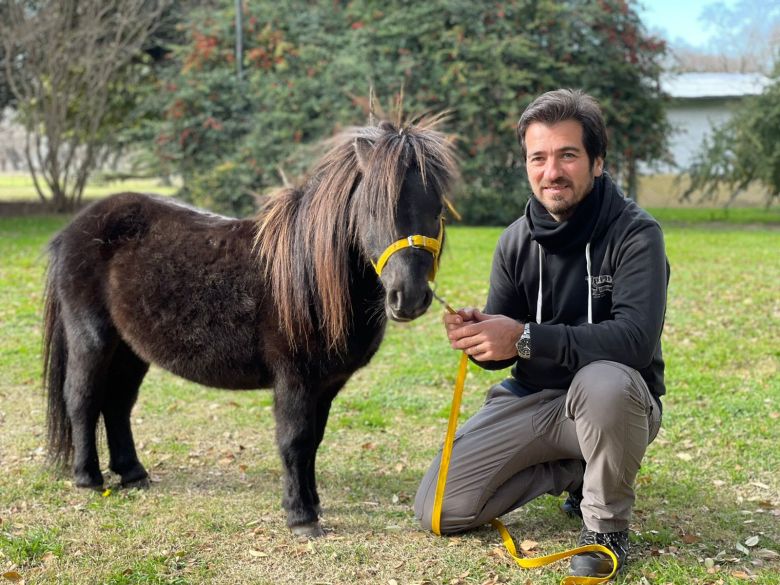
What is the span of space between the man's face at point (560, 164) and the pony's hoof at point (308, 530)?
6.06ft

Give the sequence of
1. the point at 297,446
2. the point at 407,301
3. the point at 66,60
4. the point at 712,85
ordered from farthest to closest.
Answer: the point at 712,85, the point at 66,60, the point at 297,446, the point at 407,301

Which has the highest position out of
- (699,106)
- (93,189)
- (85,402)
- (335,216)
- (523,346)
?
(699,106)

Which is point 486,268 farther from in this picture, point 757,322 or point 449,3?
point 449,3

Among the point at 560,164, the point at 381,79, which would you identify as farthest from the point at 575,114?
the point at 381,79

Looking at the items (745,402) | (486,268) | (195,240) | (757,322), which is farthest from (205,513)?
(486,268)

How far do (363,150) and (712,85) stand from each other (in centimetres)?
2948

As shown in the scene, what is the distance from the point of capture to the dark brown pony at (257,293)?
3.30m

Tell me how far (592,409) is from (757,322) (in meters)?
5.84

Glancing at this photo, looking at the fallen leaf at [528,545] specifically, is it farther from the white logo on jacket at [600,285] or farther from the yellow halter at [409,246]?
the yellow halter at [409,246]

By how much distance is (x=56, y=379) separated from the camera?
4.43 m

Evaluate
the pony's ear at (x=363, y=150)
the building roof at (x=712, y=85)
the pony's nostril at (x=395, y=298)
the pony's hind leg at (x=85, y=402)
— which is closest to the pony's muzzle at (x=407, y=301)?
the pony's nostril at (x=395, y=298)

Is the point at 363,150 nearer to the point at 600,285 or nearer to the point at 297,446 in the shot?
the point at 600,285

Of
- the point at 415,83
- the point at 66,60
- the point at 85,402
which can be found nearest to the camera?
the point at 85,402

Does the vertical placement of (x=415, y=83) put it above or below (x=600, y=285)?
above
